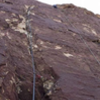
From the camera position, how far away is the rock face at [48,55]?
17.8ft

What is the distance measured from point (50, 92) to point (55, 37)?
2949 millimetres

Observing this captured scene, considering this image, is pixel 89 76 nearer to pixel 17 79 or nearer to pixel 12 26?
pixel 17 79

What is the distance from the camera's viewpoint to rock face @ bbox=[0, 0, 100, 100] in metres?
5.42

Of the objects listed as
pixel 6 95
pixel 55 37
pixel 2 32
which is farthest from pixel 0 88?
pixel 55 37

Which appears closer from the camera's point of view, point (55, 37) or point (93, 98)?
point (93, 98)

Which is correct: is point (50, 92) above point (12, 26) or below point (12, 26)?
below

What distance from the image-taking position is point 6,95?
4.79 m

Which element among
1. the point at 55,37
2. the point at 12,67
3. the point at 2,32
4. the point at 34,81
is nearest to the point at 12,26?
the point at 2,32

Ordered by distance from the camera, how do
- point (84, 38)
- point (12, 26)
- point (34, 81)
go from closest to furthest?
point (34, 81), point (12, 26), point (84, 38)

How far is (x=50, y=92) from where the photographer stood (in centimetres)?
544

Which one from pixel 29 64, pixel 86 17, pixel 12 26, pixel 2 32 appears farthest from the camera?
pixel 86 17

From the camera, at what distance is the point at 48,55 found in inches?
260

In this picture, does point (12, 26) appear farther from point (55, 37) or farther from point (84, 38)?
point (84, 38)

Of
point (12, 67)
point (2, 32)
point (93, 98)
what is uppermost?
point (2, 32)
